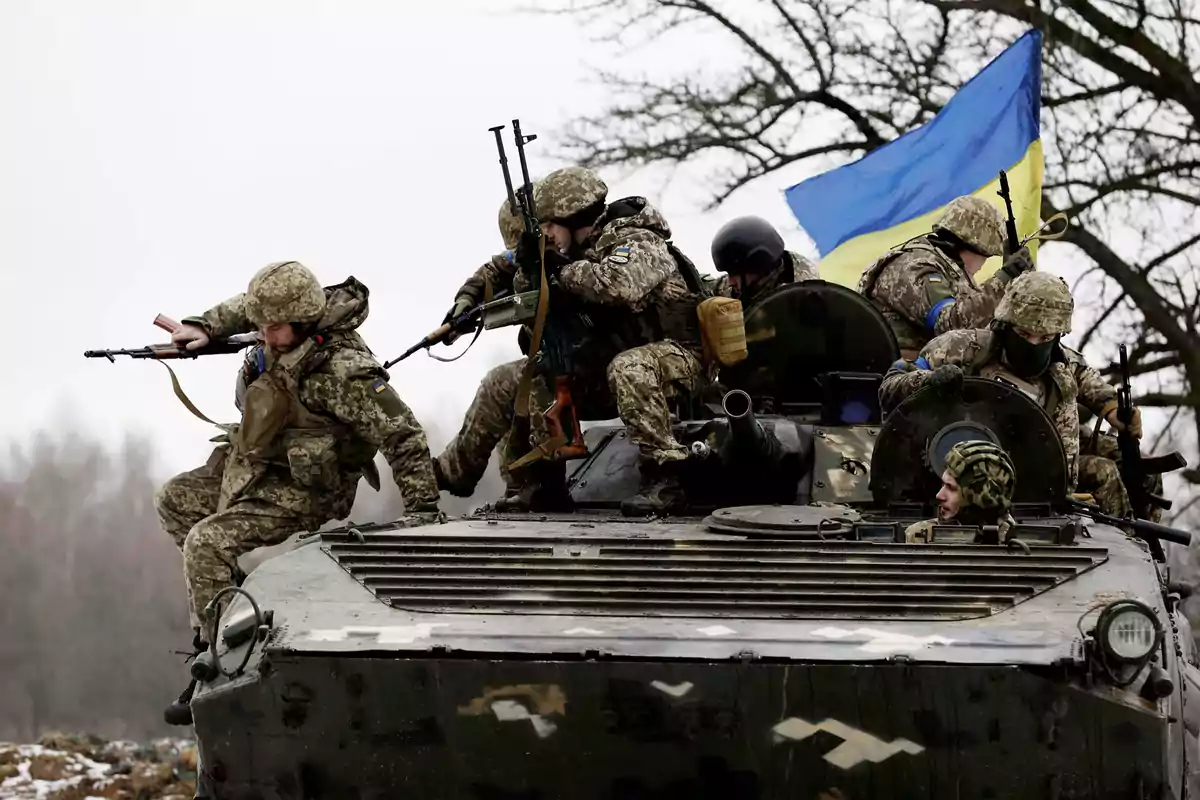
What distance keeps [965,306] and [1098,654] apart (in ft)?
13.5

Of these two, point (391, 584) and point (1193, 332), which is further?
point (1193, 332)

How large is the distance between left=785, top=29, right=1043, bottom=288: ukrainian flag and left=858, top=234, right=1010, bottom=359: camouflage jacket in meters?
4.71

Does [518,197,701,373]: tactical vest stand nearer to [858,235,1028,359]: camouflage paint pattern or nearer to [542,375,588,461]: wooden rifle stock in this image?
[542,375,588,461]: wooden rifle stock

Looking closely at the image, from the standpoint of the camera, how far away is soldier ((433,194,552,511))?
913cm

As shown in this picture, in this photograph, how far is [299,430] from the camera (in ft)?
29.3

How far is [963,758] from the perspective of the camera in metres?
5.75

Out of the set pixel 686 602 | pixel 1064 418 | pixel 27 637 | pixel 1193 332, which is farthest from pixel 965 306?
pixel 27 637

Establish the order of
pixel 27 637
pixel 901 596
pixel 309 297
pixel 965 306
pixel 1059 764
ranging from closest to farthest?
pixel 1059 764 → pixel 901 596 → pixel 309 297 → pixel 965 306 → pixel 27 637

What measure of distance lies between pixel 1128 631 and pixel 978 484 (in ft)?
4.87

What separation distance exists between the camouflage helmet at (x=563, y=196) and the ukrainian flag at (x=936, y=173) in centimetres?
671

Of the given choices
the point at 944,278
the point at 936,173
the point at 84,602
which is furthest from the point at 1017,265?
the point at 84,602

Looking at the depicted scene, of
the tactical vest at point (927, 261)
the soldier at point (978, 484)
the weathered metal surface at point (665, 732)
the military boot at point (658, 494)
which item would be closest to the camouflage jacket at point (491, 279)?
the military boot at point (658, 494)

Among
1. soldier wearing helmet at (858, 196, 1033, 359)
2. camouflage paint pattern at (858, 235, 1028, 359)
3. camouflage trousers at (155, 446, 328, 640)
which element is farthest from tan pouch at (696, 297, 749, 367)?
camouflage trousers at (155, 446, 328, 640)

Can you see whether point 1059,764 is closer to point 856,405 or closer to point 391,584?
point 391,584
